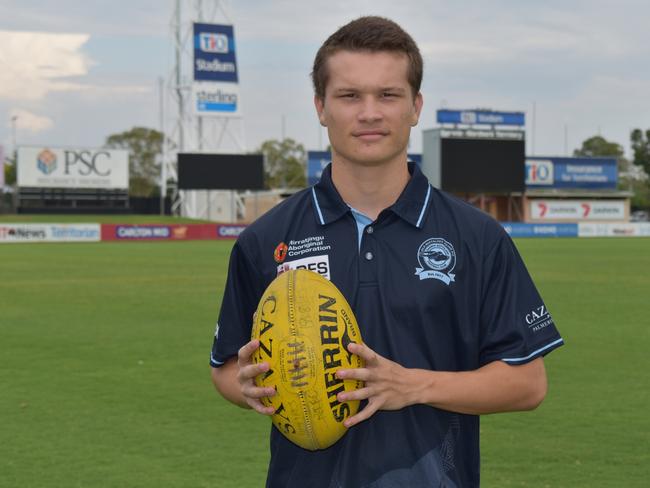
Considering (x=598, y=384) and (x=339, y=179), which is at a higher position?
(x=339, y=179)

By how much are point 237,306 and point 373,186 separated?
0.58 meters

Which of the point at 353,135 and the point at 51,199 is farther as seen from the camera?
the point at 51,199

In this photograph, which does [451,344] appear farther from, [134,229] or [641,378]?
[134,229]

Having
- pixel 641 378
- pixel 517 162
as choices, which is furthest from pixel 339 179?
pixel 517 162

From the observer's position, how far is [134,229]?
48281 mm

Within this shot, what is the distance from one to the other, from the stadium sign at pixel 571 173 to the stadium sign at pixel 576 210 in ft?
10.3

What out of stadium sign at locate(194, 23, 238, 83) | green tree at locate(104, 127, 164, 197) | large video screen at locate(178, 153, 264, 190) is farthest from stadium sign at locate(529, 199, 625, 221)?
green tree at locate(104, 127, 164, 197)

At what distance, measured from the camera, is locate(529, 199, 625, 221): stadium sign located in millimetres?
69500

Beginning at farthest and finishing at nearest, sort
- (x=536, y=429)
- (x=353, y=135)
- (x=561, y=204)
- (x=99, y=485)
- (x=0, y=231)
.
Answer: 1. (x=561, y=204)
2. (x=0, y=231)
3. (x=536, y=429)
4. (x=99, y=485)
5. (x=353, y=135)

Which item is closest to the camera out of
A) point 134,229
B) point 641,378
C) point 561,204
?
point 641,378

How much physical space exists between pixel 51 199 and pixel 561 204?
129 feet

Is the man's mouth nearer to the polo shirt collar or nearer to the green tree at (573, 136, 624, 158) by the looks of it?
the polo shirt collar

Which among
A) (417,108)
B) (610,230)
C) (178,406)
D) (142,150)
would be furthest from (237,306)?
(142,150)

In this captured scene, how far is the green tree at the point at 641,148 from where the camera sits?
102 m
